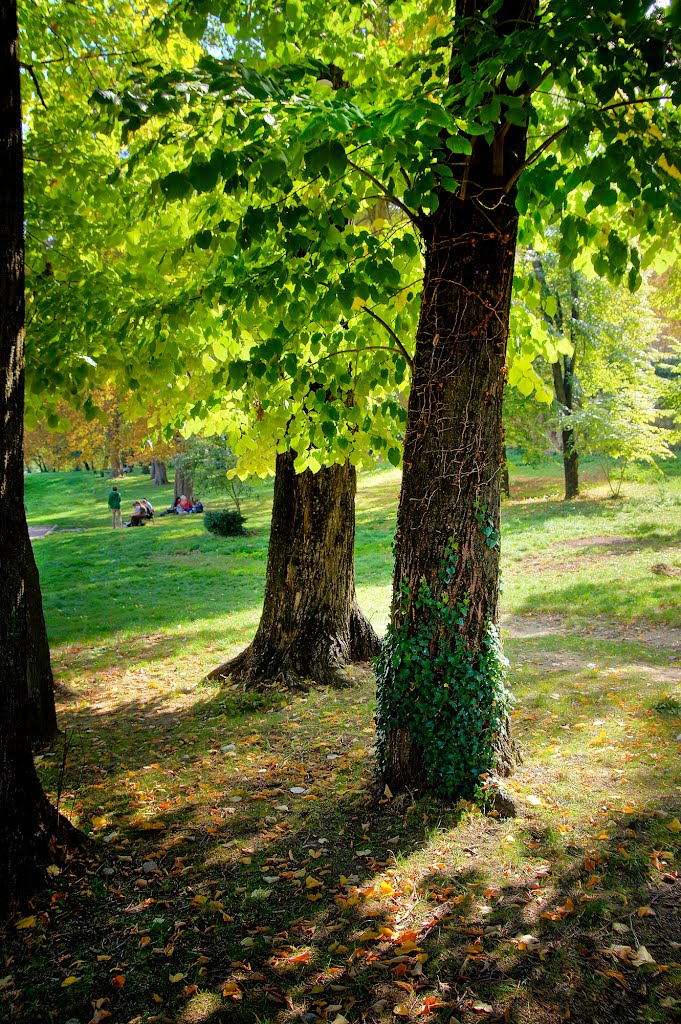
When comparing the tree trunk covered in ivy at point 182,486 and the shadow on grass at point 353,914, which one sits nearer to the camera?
the shadow on grass at point 353,914

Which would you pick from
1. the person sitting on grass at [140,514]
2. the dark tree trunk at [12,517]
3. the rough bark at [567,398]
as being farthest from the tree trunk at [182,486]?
the dark tree trunk at [12,517]

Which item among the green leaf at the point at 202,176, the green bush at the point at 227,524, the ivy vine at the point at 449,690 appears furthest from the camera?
the green bush at the point at 227,524

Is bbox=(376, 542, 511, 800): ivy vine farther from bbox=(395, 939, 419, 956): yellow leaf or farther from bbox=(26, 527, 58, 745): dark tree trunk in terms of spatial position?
bbox=(26, 527, 58, 745): dark tree trunk

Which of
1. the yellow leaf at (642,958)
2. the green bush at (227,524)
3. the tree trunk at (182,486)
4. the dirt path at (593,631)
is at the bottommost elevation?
the dirt path at (593,631)

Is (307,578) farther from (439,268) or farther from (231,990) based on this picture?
(231,990)

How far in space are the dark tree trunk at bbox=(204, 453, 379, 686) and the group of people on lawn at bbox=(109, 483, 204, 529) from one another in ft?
64.7

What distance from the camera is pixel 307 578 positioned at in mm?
7852

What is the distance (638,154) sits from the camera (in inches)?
125

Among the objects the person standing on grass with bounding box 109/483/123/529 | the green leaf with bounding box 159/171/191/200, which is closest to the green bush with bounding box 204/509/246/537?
the person standing on grass with bounding box 109/483/123/529

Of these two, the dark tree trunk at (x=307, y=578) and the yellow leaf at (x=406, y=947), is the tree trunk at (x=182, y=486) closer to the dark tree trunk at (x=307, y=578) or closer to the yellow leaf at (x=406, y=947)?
the dark tree trunk at (x=307, y=578)

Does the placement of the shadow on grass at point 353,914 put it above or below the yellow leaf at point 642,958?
below

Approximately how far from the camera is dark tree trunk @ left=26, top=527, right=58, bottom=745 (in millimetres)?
6457

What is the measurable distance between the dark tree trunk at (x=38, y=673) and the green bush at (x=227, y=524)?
15251 mm

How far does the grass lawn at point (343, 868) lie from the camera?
3020 millimetres
